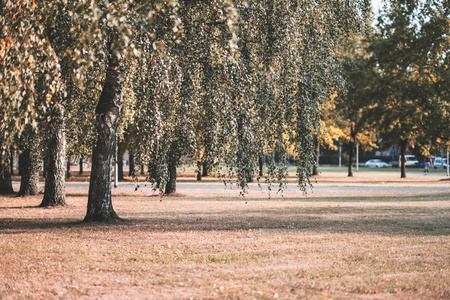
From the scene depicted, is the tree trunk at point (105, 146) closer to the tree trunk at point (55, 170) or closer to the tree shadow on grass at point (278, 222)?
the tree shadow on grass at point (278, 222)

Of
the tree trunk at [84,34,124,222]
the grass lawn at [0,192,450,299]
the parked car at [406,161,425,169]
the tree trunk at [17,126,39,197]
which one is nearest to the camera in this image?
the grass lawn at [0,192,450,299]

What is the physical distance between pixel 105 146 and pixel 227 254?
4.96 meters

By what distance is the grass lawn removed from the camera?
666 centimetres

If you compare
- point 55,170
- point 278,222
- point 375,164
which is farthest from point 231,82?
point 375,164

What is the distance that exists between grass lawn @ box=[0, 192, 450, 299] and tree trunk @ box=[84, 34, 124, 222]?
546mm

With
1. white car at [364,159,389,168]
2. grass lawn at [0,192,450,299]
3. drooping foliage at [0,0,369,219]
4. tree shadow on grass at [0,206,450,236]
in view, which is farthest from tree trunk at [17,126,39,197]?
white car at [364,159,389,168]

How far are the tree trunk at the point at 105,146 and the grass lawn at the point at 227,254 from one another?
546mm

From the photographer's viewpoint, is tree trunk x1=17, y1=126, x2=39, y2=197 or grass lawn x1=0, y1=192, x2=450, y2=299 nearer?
grass lawn x1=0, y1=192, x2=450, y2=299

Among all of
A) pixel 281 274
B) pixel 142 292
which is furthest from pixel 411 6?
pixel 142 292

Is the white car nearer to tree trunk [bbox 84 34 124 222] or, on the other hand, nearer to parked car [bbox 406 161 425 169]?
parked car [bbox 406 161 425 169]

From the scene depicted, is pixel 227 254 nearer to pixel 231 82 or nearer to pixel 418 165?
pixel 231 82

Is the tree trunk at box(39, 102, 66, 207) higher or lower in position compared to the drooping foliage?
lower

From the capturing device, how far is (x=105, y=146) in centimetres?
1268

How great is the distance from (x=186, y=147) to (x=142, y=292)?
11.3ft
